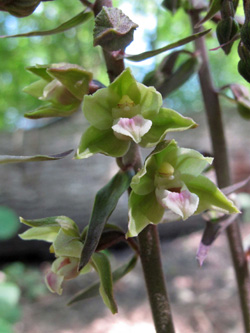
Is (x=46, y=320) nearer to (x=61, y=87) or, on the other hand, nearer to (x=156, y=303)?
(x=156, y=303)

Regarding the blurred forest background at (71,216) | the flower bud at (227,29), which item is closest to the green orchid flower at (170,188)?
the flower bud at (227,29)

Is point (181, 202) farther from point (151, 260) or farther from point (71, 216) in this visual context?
point (71, 216)

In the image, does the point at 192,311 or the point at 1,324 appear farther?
the point at 192,311

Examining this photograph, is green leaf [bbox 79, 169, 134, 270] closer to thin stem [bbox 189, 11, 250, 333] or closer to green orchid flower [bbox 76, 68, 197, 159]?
green orchid flower [bbox 76, 68, 197, 159]

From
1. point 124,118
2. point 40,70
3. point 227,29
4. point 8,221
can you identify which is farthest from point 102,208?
point 8,221

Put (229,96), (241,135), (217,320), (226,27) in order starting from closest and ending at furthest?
(226,27) < (229,96) < (217,320) < (241,135)

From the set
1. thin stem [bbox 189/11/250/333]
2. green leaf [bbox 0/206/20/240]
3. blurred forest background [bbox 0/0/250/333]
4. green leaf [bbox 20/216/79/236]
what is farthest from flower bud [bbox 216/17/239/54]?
green leaf [bbox 0/206/20/240]

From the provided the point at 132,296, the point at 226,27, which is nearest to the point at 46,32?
the point at 226,27
